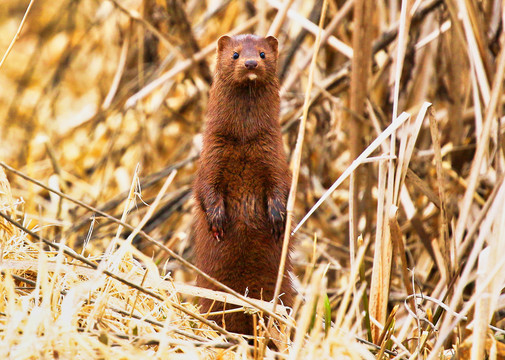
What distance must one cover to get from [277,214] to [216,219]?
257mm

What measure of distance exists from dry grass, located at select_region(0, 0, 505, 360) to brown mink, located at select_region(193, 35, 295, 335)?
0.20 meters

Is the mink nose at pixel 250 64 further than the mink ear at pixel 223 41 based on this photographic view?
No

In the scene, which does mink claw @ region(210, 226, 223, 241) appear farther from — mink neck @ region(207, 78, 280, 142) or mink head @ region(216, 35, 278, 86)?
mink head @ region(216, 35, 278, 86)

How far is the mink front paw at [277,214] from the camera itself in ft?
9.91

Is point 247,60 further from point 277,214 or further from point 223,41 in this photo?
point 277,214

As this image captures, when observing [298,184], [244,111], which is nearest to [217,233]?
[244,111]

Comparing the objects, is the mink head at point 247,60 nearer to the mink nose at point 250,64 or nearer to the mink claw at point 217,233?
the mink nose at point 250,64

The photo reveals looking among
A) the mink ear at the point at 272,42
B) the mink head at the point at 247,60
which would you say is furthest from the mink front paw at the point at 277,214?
the mink ear at the point at 272,42

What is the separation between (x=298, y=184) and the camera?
4.93 metres

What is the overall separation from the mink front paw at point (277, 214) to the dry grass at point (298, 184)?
0.94 feet

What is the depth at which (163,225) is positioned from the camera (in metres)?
5.14

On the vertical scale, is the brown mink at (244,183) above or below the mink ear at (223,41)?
below

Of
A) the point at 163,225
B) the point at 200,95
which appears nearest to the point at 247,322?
the point at 163,225

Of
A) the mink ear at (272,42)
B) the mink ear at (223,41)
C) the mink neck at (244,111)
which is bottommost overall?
the mink neck at (244,111)
